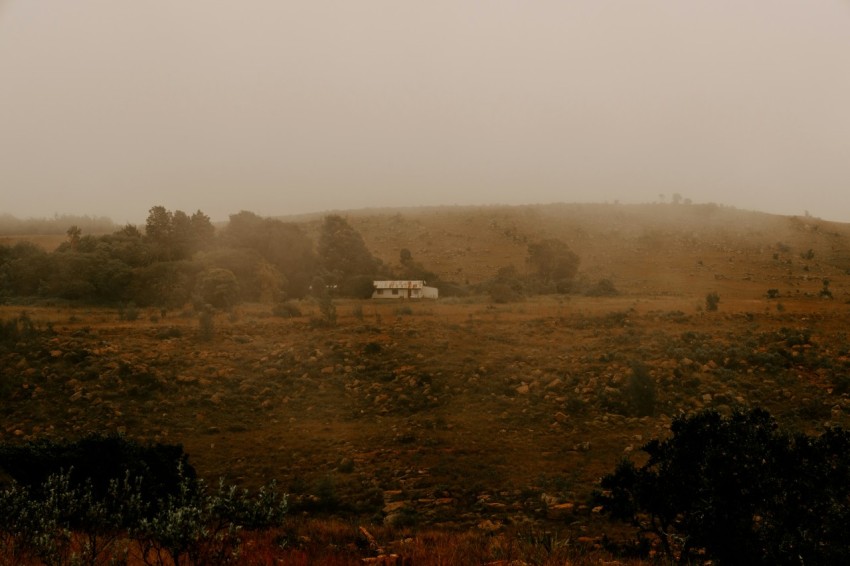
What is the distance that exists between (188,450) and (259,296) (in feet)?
72.0

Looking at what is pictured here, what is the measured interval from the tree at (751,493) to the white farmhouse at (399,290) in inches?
1157

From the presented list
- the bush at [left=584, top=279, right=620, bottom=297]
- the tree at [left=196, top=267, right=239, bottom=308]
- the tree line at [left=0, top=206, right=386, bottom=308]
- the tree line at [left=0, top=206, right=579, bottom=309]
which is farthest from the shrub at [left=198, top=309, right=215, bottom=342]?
the bush at [left=584, top=279, right=620, bottom=297]

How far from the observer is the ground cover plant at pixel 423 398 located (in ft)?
24.8

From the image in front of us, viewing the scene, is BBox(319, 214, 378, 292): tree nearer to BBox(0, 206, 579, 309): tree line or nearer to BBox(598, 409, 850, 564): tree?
BBox(0, 206, 579, 309): tree line

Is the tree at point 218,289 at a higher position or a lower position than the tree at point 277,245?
lower

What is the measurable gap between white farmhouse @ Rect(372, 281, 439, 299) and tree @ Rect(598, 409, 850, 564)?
2938 centimetres

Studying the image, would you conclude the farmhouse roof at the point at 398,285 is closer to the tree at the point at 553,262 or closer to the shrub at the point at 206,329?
the tree at the point at 553,262

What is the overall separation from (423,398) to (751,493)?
875 cm

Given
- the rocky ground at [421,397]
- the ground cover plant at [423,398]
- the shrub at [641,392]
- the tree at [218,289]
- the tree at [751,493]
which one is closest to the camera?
the tree at [751,493]

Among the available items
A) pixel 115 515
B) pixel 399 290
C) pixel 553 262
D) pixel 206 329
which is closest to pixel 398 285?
pixel 399 290

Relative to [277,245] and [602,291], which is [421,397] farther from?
[277,245]

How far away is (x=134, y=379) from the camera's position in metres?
13.5

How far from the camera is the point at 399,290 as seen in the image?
35438 mm

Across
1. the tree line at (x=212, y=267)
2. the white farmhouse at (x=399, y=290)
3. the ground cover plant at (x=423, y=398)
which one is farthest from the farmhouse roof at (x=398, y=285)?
the ground cover plant at (x=423, y=398)
